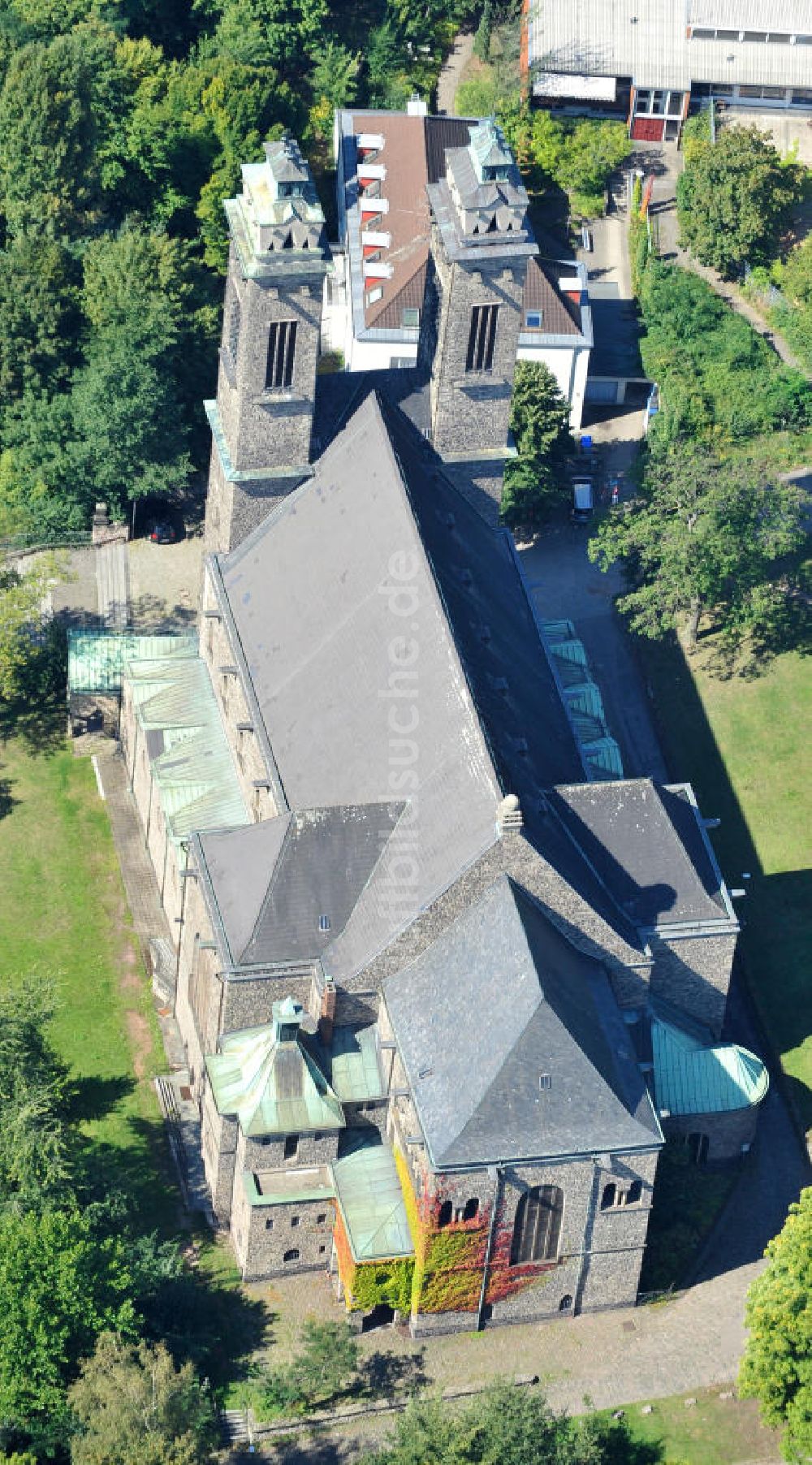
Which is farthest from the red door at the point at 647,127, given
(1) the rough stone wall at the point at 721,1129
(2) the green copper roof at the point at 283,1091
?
(2) the green copper roof at the point at 283,1091

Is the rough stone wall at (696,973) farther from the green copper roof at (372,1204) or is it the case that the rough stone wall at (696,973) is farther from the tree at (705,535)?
the tree at (705,535)

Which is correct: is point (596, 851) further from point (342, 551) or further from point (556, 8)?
point (556, 8)

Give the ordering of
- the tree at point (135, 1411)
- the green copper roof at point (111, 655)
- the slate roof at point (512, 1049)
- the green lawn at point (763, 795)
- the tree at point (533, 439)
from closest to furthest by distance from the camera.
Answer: the tree at point (135, 1411), the slate roof at point (512, 1049), the green lawn at point (763, 795), the green copper roof at point (111, 655), the tree at point (533, 439)

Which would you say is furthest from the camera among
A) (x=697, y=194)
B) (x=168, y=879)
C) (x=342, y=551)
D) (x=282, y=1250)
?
(x=697, y=194)

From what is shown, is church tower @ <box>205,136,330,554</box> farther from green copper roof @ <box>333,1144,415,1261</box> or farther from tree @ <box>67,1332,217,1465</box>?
tree @ <box>67,1332,217,1465</box>

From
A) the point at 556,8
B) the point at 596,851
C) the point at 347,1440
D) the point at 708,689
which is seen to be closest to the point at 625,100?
the point at 556,8

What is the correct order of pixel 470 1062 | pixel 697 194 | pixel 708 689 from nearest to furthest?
pixel 470 1062, pixel 708 689, pixel 697 194

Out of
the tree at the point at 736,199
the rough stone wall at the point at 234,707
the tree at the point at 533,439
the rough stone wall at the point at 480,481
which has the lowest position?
the rough stone wall at the point at 234,707
